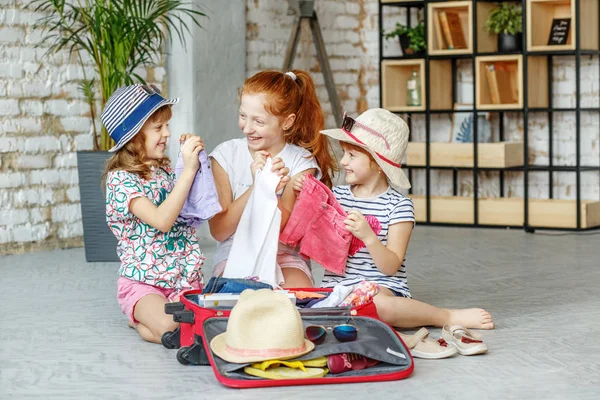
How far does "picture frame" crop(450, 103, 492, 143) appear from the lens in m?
6.36

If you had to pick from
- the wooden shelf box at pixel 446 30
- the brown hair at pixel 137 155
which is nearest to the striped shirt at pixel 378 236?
the brown hair at pixel 137 155

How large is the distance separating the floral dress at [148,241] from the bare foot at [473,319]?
0.87m

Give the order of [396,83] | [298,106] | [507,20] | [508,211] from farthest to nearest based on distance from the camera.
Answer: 1. [396,83]
2. [508,211]
3. [507,20]
4. [298,106]

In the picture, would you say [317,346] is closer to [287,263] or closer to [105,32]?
[287,263]

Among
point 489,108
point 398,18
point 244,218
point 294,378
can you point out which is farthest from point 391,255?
point 398,18

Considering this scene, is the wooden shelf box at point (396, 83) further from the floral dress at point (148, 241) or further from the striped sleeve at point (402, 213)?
the floral dress at point (148, 241)

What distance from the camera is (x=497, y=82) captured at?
20.3ft

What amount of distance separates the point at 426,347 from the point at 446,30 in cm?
386

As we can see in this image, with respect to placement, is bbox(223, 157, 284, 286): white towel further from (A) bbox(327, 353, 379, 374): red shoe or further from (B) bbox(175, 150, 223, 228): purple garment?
(A) bbox(327, 353, 379, 374): red shoe

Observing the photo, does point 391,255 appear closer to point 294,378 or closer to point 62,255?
point 294,378

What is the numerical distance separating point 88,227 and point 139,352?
6.99ft

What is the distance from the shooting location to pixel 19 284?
14.1 ft

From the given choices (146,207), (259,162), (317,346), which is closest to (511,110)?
(259,162)

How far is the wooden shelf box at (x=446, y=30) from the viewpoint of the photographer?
632cm
